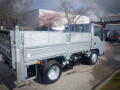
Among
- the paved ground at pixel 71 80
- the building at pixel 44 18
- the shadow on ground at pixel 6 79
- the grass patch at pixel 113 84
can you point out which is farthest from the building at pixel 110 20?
the shadow on ground at pixel 6 79

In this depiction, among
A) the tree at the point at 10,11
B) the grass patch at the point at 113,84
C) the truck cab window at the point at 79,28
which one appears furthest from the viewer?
the tree at the point at 10,11

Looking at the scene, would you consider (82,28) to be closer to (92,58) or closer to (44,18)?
(92,58)

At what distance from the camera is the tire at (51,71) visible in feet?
15.3

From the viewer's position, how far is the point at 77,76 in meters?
5.90

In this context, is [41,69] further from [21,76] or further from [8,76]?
[8,76]

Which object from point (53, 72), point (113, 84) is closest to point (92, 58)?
point (113, 84)

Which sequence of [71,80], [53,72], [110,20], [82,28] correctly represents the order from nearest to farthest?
[53,72] → [71,80] → [82,28] → [110,20]

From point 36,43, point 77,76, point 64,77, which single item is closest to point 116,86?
point 77,76

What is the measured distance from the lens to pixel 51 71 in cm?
501

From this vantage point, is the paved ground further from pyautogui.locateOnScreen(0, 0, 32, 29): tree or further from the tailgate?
pyautogui.locateOnScreen(0, 0, 32, 29): tree

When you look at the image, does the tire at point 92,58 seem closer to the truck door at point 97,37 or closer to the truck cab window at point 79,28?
the truck door at point 97,37

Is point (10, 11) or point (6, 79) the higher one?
point (10, 11)

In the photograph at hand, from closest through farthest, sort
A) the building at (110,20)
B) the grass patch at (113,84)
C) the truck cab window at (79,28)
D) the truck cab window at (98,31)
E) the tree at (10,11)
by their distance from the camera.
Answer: the grass patch at (113,84) < the truck cab window at (98,31) < the truck cab window at (79,28) < the tree at (10,11) < the building at (110,20)

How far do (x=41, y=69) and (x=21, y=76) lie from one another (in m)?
0.82
